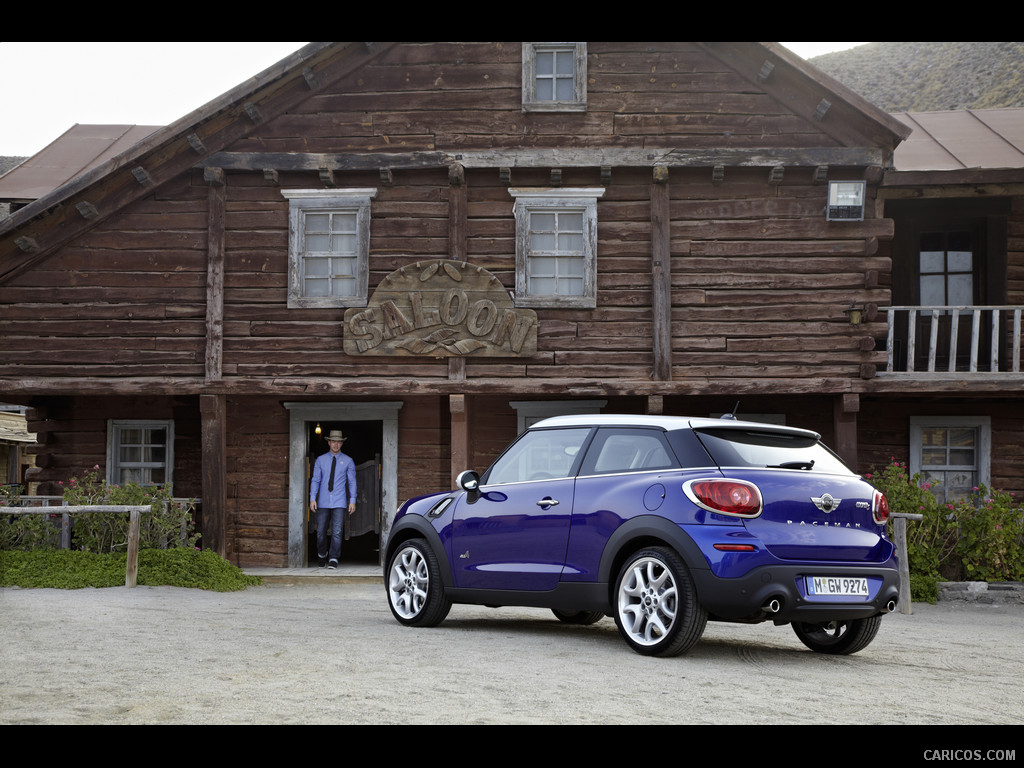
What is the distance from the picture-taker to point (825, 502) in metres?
7.29

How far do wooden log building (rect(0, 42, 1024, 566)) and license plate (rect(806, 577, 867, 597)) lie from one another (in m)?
8.16

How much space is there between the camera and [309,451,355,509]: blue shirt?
16.3 metres

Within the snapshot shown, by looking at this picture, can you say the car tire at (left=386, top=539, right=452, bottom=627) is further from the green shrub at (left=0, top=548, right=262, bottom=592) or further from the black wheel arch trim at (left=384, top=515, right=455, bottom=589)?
the green shrub at (left=0, top=548, right=262, bottom=592)

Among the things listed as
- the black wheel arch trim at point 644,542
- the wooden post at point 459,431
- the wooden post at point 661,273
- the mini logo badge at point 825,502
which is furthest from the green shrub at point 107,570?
the mini logo badge at point 825,502

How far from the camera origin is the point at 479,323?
15.6 meters

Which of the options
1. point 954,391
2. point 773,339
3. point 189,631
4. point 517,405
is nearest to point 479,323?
point 517,405

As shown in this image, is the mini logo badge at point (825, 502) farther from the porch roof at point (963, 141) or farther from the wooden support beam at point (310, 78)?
the wooden support beam at point (310, 78)

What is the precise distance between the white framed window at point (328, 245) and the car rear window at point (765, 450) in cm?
912

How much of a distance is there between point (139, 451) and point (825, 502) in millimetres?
13192

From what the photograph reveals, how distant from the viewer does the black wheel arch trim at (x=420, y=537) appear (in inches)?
352

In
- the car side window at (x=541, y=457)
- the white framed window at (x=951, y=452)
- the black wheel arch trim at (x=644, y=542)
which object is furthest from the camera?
the white framed window at (x=951, y=452)

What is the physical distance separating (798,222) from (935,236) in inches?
145

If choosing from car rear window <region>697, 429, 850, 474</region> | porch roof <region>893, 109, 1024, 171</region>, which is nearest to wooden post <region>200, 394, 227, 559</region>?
car rear window <region>697, 429, 850, 474</region>

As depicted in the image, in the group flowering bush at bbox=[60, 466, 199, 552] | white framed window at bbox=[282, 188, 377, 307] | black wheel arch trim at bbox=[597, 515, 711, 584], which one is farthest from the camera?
white framed window at bbox=[282, 188, 377, 307]
